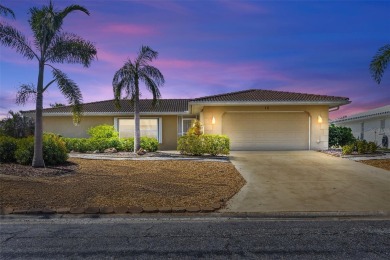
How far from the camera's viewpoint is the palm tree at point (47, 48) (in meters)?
11.2

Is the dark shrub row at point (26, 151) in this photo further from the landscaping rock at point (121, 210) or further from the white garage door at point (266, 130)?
the white garage door at point (266, 130)

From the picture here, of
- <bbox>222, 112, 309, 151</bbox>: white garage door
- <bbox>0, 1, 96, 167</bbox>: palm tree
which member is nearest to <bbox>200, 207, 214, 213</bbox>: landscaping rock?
<bbox>0, 1, 96, 167</bbox>: palm tree

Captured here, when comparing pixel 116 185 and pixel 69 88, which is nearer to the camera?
pixel 116 185

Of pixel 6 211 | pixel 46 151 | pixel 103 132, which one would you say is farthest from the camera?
pixel 103 132

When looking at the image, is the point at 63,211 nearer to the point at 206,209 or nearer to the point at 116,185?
the point at 116,185

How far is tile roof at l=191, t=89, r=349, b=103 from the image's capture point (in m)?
18.9

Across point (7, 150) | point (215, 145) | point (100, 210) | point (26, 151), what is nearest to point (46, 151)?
point (26, 151)

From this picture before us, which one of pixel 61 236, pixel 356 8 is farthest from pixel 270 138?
pixel 61 236

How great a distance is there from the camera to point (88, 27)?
13555mm

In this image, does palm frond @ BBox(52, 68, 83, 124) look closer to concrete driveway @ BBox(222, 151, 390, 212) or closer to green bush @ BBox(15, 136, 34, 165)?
green bush @ BBox(15, 136, 34, 165)

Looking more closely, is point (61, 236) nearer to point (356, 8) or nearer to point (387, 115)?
point (356, 8)

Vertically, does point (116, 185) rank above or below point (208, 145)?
below

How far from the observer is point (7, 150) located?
1199 centimetres

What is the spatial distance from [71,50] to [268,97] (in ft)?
38.4
